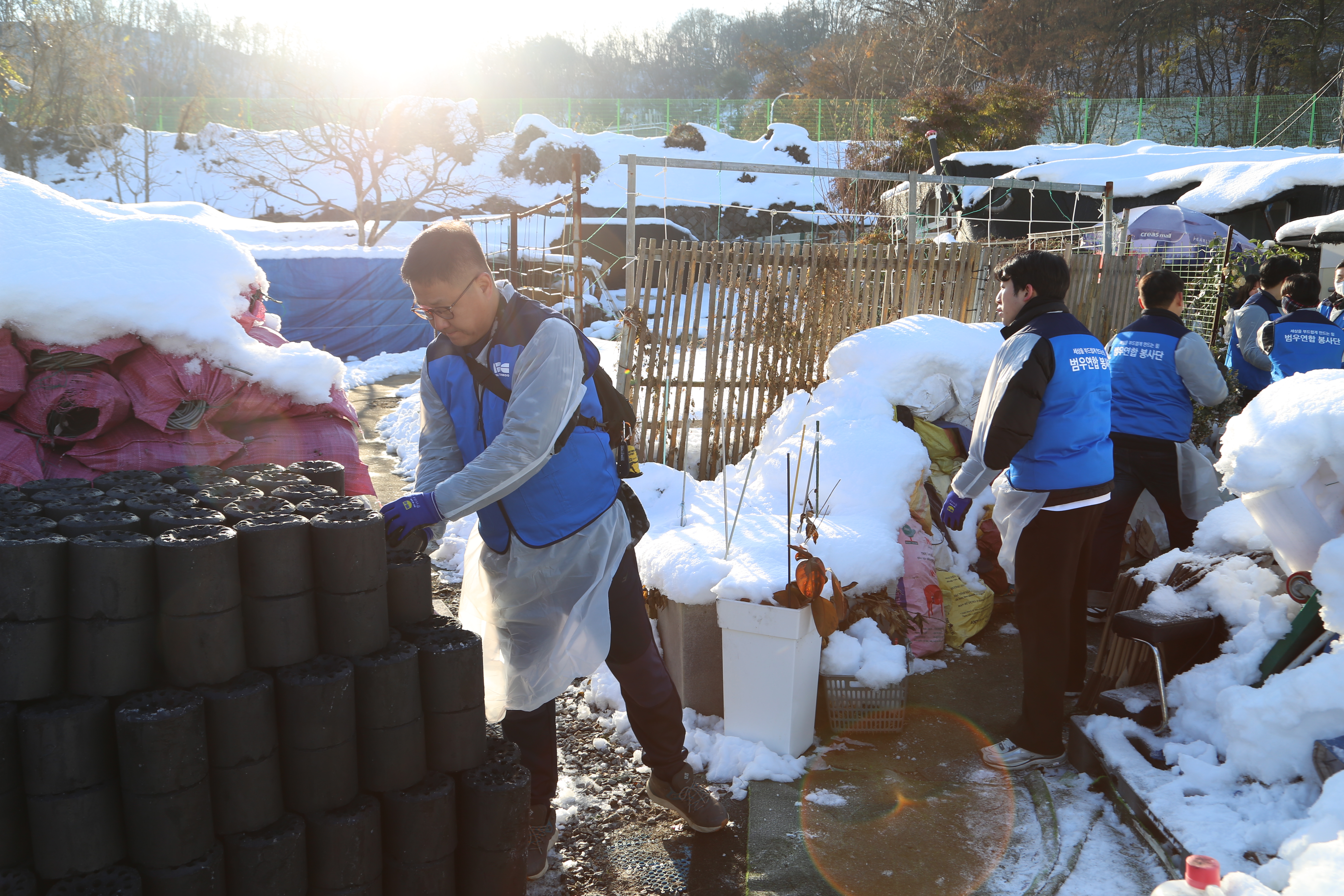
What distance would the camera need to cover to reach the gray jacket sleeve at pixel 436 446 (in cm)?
259

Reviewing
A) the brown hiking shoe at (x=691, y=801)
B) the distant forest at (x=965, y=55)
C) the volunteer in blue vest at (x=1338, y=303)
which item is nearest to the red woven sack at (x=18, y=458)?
the brown hiking shoe at (x=691, y=801)

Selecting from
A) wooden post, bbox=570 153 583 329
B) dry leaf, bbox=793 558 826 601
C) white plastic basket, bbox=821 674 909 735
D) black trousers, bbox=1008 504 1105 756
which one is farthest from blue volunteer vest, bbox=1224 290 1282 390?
wooden post, bbox=570 153 583 329

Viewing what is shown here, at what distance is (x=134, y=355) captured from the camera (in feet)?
10.6

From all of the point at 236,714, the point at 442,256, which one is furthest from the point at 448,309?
the point at 236,714

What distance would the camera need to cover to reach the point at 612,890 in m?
2.57

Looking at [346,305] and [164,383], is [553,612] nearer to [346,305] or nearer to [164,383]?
[164,383]

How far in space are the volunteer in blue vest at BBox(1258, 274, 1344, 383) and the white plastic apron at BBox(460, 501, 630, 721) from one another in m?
4.53

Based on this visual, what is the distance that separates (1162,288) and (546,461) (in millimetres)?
3630

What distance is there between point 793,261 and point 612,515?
4202mm

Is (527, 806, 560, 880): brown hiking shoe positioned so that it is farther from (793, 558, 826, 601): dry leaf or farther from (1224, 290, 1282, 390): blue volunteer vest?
(1224, 290, 1282, 390): blue volunteer vest

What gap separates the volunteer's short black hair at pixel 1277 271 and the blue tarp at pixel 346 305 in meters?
13.5

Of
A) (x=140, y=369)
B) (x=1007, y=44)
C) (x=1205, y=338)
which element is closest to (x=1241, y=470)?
(x=140, y=369)

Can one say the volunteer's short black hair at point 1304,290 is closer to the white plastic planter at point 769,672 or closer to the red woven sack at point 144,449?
the white plastic planter at point 769,672

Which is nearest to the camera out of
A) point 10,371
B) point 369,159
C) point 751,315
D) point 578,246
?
point 10,371
